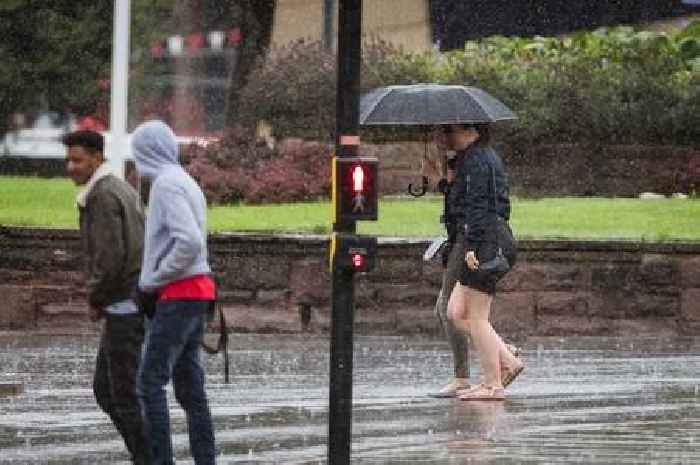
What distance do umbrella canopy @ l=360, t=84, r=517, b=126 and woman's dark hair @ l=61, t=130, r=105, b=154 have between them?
3.45 metres

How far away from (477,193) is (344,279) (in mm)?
3646

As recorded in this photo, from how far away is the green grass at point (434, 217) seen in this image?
66.7ft

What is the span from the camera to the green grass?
66.7 ft

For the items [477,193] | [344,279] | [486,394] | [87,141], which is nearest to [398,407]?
[486,394]

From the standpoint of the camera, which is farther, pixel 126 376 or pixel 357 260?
pixel 126 376

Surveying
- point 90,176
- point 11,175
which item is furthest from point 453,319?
point 11,175

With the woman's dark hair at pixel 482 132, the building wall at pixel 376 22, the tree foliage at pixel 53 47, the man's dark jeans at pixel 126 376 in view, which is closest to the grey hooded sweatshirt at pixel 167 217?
the man's dark jeans at pixel 126 376

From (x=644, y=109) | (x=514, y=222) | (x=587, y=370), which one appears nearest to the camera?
(x=587, y=370)

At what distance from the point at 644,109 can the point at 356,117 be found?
13.2m

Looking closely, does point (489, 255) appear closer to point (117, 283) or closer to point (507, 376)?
point (507, 376)

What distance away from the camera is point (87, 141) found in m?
11.4

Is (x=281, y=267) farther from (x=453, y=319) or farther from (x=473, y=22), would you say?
(x=473, y=22)

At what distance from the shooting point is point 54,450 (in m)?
12.4

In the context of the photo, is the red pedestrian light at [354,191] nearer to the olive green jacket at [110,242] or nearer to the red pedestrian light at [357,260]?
the red pedestrian light at [357,260]
